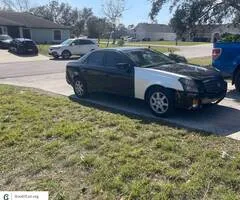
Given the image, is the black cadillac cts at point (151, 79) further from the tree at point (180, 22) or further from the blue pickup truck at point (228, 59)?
the tree at point (180, 22)

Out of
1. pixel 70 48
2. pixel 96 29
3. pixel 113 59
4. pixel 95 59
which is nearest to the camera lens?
pixel 113 59

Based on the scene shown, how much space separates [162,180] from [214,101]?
351cm

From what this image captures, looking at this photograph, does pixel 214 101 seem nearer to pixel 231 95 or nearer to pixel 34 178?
pixel 231 95

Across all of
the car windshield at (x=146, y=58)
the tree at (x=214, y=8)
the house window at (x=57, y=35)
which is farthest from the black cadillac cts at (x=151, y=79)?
the house window at (x=57, y=35)

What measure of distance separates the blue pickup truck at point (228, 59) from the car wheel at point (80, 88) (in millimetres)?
3766

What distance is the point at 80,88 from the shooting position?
29.9 feet

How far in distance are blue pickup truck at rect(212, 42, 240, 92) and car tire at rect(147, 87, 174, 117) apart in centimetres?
302

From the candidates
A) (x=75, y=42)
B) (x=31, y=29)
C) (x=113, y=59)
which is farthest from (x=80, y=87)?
(x=31, y=29)

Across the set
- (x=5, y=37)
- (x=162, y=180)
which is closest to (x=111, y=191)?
(x=162, y=180)

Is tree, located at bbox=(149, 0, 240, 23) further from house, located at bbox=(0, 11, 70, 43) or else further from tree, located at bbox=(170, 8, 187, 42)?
house, located at bbox=(0, 11, 70, 43)

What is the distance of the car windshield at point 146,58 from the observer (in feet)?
24.7

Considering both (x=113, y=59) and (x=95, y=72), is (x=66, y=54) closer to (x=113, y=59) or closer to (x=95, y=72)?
(x=95, y=72)

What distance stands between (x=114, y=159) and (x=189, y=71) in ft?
10.4

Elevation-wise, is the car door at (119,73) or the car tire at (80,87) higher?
the car door at (119,73)
